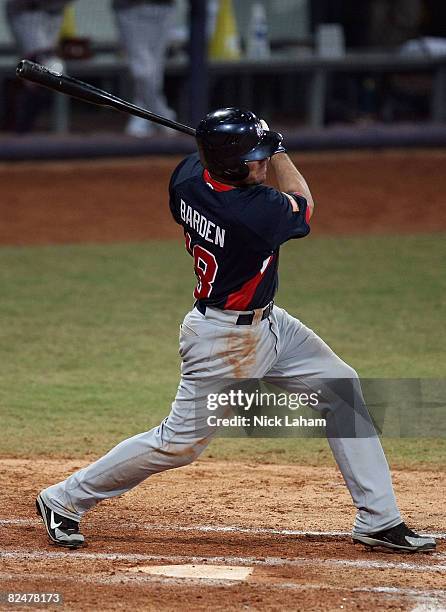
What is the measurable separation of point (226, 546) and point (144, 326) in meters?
3.59

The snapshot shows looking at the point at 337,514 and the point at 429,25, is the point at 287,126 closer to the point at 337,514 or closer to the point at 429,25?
the point at 429,25

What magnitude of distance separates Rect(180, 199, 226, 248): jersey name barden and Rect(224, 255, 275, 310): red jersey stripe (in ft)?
0.51

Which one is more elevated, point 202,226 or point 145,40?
point 145,40

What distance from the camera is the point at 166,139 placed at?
11922mm

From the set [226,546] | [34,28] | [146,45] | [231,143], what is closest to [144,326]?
[226,546]

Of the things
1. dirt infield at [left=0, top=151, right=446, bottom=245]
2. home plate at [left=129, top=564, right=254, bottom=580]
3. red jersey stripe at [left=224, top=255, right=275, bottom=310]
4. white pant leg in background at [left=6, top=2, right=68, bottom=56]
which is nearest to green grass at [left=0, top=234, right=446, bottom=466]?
dirt infield at [left=0, top=151, right=446, bottom=245]

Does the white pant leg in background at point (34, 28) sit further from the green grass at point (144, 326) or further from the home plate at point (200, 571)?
the home plate at point (200, 571)

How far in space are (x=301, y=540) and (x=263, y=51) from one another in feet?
35.3

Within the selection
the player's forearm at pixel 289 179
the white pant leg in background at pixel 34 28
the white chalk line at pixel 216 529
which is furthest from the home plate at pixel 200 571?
the white pant leg in background at pixel 34 28

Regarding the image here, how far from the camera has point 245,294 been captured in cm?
386

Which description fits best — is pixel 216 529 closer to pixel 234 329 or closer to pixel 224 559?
pixel 224 559

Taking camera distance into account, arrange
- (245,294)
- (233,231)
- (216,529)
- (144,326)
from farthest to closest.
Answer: (144,326), (216,529), (245,294), (233,231)

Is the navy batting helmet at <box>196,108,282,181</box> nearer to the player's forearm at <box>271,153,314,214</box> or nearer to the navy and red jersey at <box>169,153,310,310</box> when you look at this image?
the navy and red jersey at <box>169,153,310,310</box>

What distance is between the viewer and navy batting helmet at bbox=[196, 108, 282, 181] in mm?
3760
